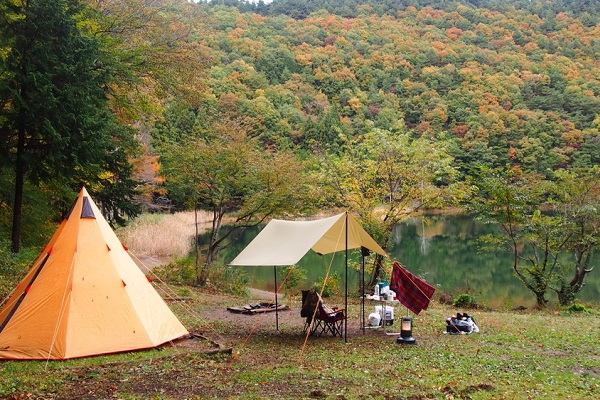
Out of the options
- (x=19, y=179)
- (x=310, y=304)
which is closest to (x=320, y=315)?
(x=310, y=304)

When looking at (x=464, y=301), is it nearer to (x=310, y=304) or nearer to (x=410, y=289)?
(x=410, y=289)

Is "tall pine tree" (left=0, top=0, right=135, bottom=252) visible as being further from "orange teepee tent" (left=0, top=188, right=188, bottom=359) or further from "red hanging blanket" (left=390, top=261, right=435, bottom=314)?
"red hanging blanket" (left=390, top=261, right=435, bottom=314)

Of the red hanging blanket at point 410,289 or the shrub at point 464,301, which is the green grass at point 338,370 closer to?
the red hanging blanket at point 410,289

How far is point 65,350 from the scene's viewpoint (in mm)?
7504

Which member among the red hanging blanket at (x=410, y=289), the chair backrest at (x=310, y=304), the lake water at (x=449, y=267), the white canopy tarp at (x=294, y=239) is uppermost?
the white canopy tarp at (x=294, y=239)

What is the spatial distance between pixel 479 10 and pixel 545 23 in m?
11.2

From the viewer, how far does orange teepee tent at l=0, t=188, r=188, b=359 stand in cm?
762

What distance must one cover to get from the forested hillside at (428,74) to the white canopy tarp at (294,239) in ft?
79.7

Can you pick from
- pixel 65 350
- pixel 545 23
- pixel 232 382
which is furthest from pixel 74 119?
pixel 545 23

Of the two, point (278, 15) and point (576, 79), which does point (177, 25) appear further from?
point (278, 15)

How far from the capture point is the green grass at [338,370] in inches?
245

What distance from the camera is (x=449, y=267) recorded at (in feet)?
81.6

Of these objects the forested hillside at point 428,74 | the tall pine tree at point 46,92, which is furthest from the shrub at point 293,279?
the forested hillside at point 428,74

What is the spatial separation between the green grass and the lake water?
256 inches
